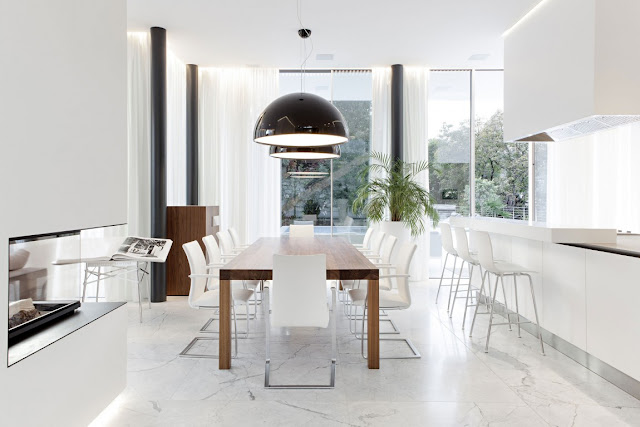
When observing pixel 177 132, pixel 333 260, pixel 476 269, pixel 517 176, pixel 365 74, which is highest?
pixel 365 74

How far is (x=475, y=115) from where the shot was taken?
7.53 m

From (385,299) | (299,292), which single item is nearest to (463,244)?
(385,299)

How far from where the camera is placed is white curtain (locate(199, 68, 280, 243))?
7.31 meters

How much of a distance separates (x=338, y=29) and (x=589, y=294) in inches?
165

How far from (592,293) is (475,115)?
4797 mm

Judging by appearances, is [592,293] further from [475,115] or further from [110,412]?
[475,115]

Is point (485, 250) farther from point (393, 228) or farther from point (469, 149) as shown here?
point (469, 149)

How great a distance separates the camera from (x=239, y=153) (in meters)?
7.37

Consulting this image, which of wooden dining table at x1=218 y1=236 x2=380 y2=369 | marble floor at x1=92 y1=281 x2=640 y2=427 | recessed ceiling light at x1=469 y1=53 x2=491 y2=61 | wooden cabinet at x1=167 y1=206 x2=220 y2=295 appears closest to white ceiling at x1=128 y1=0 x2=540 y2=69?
recessed ceiling light at x1=469 y1=53 x2=491 y2=61

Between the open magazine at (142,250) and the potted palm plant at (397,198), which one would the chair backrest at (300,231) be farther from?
the open magazine at (142,250)

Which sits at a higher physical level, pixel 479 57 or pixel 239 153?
pixel 479 57

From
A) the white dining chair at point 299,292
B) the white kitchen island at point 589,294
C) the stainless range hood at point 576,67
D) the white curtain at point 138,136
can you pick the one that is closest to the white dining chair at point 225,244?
the white curtain at point 138,136

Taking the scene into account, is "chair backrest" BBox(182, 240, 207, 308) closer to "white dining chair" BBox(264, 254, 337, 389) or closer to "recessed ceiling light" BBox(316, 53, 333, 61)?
"white dining chair" BBox(264, 254, 337, 389)

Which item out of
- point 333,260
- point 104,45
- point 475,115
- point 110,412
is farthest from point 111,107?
point 475,115
